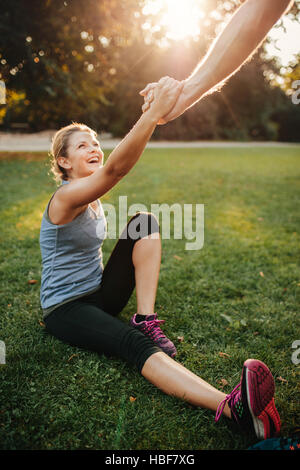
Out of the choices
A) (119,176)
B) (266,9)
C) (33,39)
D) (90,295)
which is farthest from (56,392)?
(33,39)

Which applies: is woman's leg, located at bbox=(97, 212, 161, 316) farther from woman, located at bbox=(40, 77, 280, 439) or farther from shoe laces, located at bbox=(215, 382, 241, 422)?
shoe laces, located at bbox=(215, 382, 241, 422)

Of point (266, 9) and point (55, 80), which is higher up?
point (55, 80)

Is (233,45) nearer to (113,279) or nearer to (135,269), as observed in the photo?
(135,269)

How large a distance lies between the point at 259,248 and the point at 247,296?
1409 mm

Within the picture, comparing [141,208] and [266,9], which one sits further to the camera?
[141,208]

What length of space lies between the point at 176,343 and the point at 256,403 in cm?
95

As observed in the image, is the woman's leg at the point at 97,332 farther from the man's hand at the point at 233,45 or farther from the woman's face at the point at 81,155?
the man's hand at the point at 233,45

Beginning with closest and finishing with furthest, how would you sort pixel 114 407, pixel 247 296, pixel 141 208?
pixel 114 407, pixel 247 296, pixel 141 208

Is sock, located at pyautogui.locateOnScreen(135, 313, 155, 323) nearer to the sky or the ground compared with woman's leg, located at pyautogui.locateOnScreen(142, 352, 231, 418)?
nearer to the sky

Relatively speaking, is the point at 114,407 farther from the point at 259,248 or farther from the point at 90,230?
the point at 259,248

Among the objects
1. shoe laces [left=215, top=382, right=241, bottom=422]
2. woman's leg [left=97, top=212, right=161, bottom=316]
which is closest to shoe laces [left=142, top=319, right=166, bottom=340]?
woman's leg [left=97, top=212, right=161, bottom=316]

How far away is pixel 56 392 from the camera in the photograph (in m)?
2.08

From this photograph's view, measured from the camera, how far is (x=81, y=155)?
231 centimetres

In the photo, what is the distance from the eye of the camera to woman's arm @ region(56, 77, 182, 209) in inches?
67.6
